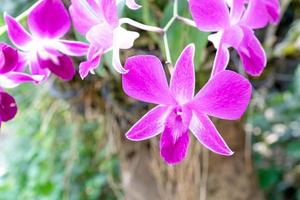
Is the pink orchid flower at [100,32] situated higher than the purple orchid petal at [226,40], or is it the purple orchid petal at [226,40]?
the pink orchid flower at [100,32]

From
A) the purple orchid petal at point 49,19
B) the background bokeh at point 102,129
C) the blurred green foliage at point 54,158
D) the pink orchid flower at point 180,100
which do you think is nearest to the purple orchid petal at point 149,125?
the pink orchid flower at point 180,100

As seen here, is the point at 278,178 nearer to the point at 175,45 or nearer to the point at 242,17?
the point at 175,45

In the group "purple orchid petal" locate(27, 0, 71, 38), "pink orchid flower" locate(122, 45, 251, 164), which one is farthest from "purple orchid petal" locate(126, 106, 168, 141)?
"purple orchid petal" locate(27, 0, 71, 38)

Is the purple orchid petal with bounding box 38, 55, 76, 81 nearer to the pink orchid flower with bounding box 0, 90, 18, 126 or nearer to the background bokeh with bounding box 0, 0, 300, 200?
the pink orchid flower with bounding box 0, 90, 18, 126

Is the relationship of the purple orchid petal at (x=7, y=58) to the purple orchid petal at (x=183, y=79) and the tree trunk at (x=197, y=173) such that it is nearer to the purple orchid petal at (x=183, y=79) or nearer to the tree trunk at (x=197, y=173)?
the purple orchid petal at (x=183, y=79)

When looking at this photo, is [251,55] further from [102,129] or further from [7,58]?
[102,129]

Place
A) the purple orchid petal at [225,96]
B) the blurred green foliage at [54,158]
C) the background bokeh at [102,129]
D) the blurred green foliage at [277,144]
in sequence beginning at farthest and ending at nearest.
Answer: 1. the blurred green foliage at [277,144]
2. the blurred green foliage at [54,158]
3. the background bokeh at [102,129]
4. the purple orchid petal at [225,96]
